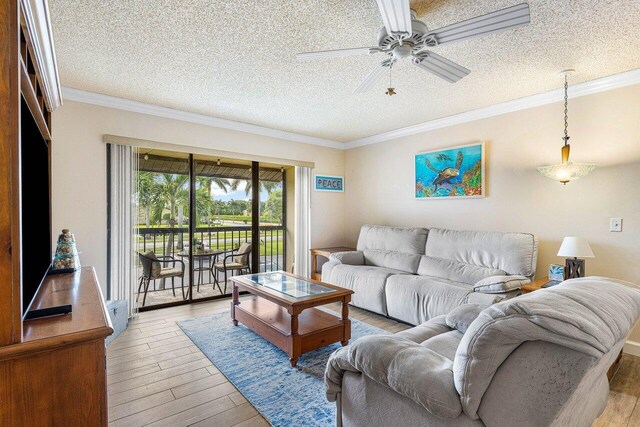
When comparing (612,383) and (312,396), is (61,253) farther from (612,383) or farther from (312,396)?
(612,383)

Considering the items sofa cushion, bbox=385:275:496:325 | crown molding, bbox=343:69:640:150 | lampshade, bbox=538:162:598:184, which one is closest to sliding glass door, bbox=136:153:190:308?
sofa cushion, bbox=385:275:496:325

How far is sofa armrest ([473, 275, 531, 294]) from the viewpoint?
2.65 meters

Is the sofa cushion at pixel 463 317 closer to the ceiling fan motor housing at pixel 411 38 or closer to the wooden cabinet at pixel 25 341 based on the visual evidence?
the ceiling fan motor housing at pixel 411 38

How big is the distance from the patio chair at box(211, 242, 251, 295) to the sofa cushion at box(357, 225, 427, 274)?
169 cm

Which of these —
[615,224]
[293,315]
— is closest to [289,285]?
[293,315]

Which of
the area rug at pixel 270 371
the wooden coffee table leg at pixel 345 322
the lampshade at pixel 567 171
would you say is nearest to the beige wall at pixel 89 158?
the area rug at pixel 270 371

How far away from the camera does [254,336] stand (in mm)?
3018

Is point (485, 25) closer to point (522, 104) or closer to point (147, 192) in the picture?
point (522, 104)

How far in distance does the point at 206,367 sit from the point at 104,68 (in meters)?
2.62

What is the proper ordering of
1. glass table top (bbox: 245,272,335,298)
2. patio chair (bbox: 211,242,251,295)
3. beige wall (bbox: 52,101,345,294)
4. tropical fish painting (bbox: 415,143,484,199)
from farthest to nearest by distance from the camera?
patio chair (bbox: 211,242,251,295) → tropical fish painting (bbox: 415,143,484,199) → beige wall (bbox: 52,101,345,294) → glass table top (bbox: 245,272,335,298)

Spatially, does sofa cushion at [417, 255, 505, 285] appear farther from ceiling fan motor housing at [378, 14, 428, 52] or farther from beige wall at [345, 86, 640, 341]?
ceiling fan motor housing at [378, 14, 428, 52]

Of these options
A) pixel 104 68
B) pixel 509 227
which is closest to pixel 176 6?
pixel 104 68

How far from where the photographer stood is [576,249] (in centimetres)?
260

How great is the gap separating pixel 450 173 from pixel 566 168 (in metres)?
1.29
